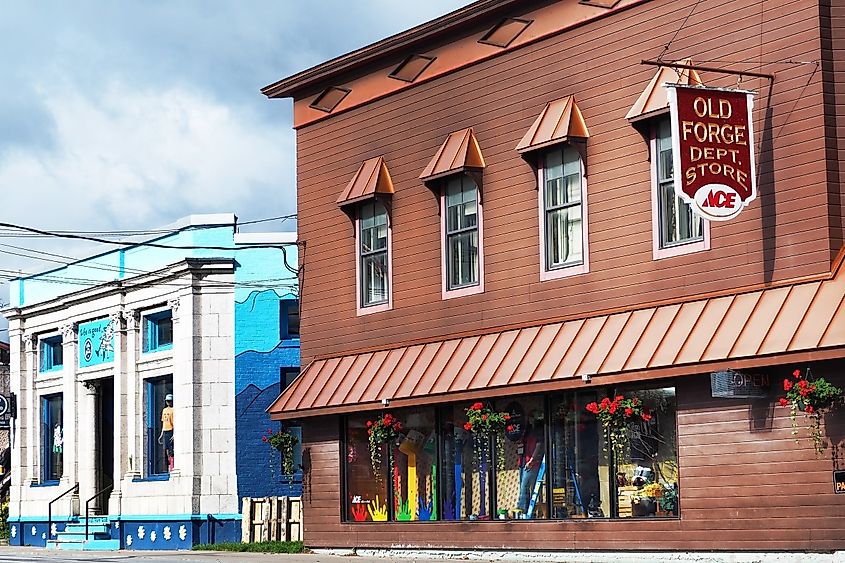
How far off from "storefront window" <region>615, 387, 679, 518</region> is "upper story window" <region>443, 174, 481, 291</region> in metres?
4.29

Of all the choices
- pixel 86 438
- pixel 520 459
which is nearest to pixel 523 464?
pixel 520 459

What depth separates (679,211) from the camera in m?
21.7

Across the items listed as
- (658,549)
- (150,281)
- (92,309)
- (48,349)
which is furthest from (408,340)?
(48,349)

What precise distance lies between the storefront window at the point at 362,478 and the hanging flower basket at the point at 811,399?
926cm

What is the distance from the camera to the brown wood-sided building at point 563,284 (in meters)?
19.9

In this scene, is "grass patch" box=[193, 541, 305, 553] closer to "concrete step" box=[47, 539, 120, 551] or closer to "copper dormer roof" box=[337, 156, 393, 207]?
"concrete step" box=[47, 539, 120, 551]

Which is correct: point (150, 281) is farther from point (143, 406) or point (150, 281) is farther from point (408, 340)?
point (408, 340)

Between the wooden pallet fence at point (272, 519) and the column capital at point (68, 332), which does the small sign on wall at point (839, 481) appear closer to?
the wooden pallet fence at point (272, 519)

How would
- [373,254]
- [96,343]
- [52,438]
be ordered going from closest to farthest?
[373,254], [96,343], [52,438]

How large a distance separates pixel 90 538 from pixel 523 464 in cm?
1646

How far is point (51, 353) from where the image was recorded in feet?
134

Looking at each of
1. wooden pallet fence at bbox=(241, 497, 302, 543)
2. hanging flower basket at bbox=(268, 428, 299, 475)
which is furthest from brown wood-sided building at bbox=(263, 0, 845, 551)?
wooden pallet fence at bbox=(241, 497, 302, 543)

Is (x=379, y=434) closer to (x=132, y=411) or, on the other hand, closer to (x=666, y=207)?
(x=666, y=207)

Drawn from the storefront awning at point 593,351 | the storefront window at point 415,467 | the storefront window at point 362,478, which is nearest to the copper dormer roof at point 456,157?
the storefront awning at point 593,351
